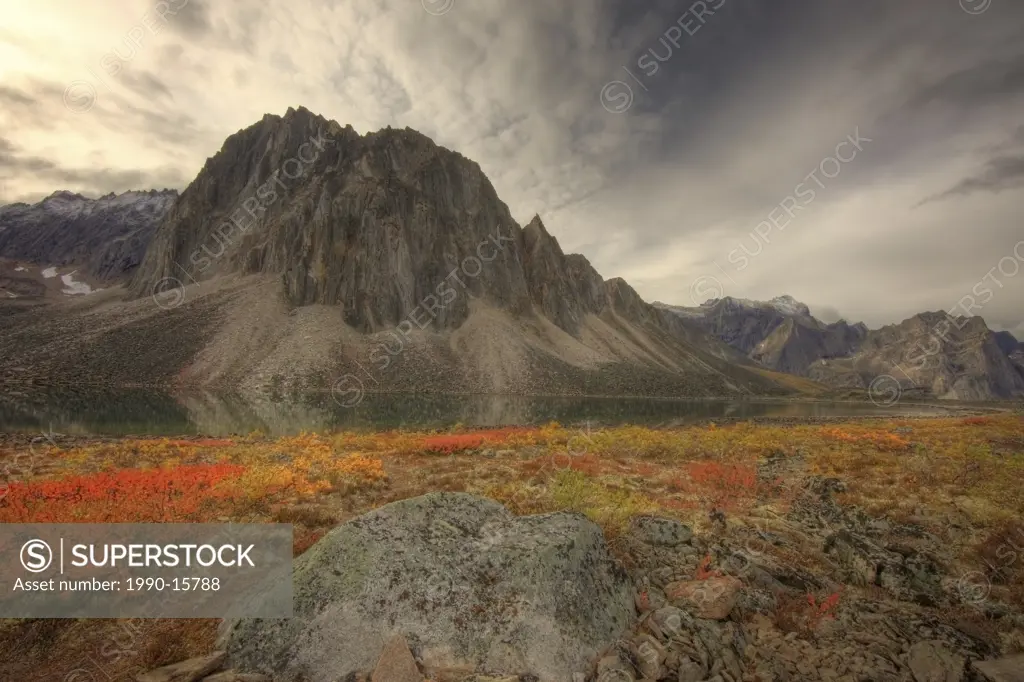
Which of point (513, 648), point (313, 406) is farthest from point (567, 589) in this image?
point (313, 406)

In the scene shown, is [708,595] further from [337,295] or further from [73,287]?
[73,287]

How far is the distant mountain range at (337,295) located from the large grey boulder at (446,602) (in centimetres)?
7788

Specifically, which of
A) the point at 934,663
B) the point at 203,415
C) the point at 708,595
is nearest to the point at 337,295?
the point at 203,415

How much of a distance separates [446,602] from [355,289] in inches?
4783

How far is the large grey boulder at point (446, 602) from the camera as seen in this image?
5.25 m

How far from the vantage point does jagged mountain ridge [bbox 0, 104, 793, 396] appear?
86.6 metres

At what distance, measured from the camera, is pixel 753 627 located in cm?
627

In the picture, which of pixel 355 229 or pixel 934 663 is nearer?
pixel 934 663

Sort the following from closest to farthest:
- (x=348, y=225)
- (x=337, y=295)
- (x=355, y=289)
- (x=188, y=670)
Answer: (x=188, y=670) → (x=337, y=295) → (x=355, y=289) → (x=348, y=225)

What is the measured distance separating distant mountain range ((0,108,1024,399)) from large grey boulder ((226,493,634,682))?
7788 cm

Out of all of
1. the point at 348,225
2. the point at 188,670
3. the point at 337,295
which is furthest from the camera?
the point at 348,225

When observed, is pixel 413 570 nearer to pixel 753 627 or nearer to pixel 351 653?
pixel 351 653

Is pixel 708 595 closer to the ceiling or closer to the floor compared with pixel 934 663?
closer to the ceiling

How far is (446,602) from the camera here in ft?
19.1
